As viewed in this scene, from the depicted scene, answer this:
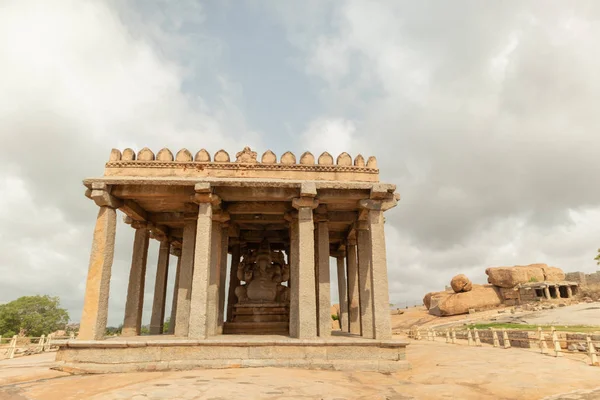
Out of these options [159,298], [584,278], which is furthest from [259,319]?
[584,278]

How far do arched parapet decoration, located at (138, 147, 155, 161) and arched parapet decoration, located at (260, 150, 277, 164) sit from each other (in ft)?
12.2

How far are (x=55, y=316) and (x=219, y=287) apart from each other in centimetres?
4938

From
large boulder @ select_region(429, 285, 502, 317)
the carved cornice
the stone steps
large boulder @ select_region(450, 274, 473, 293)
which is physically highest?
the carved cornice

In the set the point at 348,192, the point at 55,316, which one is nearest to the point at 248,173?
the point at 348,192

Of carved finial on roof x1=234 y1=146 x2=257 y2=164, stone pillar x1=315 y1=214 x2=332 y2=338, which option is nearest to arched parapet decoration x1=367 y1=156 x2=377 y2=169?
stone pillar x1=315 y1=214 x2=332 y2=338

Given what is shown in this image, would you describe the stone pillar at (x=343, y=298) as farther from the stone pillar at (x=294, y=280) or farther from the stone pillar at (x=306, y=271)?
the stone pillar at (x=306, y=271)

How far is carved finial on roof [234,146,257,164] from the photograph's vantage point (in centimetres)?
1238

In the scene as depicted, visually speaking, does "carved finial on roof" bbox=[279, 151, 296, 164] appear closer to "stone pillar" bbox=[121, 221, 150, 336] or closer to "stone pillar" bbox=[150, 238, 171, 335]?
"stone pillar" bbox=[121, 221, 150, 336]

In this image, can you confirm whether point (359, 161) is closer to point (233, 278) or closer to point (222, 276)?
point (222, 276)

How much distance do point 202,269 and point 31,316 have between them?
5150 cm

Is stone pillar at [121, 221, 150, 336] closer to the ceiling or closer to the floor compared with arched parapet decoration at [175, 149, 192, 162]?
closer to the floor

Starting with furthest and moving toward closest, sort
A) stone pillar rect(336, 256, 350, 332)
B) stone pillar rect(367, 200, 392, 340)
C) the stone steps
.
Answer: stone pillar rect(336, 256, 350, 332) < the stone steps < stone pillar rect(367, 200, 392, 340)

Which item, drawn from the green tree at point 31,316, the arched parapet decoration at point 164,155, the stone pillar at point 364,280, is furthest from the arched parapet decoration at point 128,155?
the green tree at point 31,316

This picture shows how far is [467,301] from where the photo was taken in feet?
163
